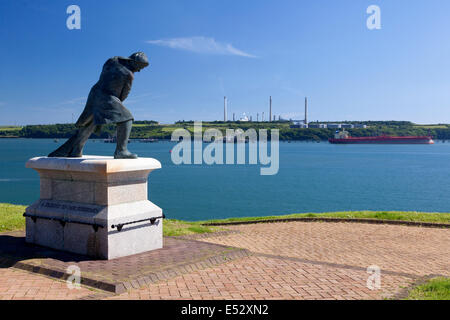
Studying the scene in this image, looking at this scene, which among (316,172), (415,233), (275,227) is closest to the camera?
(415,233)

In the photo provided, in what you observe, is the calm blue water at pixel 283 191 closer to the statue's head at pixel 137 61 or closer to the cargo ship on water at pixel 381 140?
the statue's head at pixel 137 61

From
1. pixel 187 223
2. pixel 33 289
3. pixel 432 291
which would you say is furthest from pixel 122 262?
pixel 187 223

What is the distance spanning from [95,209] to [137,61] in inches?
114

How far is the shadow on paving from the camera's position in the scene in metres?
5.96

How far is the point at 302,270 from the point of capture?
22.5ft

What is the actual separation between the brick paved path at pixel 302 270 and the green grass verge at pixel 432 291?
0.25 m

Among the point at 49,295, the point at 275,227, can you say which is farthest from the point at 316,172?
the point at 49,295

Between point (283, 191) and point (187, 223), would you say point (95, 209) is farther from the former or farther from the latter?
point (283, 191)

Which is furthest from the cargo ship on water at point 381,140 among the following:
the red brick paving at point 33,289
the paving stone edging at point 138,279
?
the red brick paving at point 33,289

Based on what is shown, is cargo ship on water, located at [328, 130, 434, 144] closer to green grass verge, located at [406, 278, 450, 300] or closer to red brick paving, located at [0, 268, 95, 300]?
green grass verge, located at [406, 278, 450, 300]

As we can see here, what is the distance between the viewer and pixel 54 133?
138m

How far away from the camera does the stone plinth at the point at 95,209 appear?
7070 mm
